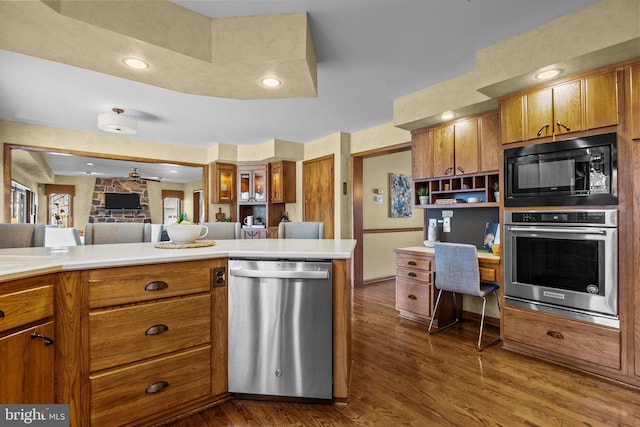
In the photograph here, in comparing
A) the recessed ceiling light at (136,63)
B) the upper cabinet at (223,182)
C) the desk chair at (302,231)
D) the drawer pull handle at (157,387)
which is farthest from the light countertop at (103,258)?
the upper cabinet at (223,182)

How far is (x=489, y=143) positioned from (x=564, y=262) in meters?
1.27

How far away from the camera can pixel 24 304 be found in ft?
4.03

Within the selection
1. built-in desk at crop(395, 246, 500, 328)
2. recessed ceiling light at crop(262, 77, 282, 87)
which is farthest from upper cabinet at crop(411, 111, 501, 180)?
recessed ceiling light at crop(262, 77, 282, 87)

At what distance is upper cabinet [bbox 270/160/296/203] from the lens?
5.74 metres

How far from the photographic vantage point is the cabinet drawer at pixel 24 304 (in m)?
1.16

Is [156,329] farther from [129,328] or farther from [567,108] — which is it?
[567,108]

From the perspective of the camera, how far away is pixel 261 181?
6.04m

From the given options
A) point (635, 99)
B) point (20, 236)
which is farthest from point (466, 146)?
point (20, 236)

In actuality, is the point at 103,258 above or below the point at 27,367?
above

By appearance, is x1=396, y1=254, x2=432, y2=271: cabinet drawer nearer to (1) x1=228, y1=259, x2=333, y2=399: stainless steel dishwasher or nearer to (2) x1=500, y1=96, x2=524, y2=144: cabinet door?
(2) x1=500, y1=96, x2=524, y2=144: cabinet door

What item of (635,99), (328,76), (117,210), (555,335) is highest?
(328,76)

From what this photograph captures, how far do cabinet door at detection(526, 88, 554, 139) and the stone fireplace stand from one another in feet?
36.8

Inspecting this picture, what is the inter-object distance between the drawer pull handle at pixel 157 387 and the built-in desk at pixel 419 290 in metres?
2.43

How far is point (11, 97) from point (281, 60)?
11.6ft
